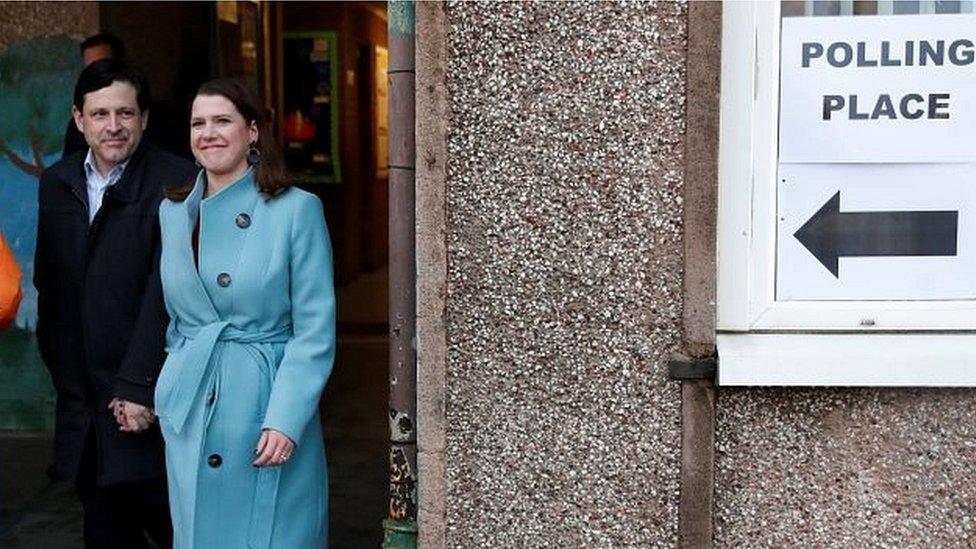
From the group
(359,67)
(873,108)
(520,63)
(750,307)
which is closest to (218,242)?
(520,63)

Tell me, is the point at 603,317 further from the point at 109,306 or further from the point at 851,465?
the point at 109,306

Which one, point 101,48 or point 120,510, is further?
point 101,48

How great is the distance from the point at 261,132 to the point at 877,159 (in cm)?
177

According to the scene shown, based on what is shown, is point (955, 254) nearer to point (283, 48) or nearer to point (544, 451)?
point (544, 451)

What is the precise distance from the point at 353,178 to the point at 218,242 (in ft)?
30.2

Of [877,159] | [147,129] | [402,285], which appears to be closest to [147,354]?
[402,285]

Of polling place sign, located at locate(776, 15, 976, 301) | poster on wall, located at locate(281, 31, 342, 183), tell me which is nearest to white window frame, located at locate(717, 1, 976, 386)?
polling place sign, located at locate(776, 15, 976, 301)

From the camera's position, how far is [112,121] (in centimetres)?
398

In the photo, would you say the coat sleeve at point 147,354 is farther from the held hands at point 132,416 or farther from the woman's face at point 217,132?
the woman's face at point 217,132

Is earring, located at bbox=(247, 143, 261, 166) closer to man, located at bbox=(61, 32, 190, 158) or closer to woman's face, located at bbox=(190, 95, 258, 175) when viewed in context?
woman's face, located at bbox=(190, 95, 258, 175)

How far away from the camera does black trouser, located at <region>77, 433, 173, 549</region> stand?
159 inches

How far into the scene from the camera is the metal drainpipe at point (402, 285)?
12.2 ft

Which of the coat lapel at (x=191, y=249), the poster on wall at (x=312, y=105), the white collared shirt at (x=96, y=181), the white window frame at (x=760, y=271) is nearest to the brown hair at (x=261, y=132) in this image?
the coat lapel at (x=191, y=249)

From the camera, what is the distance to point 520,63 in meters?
3.55
